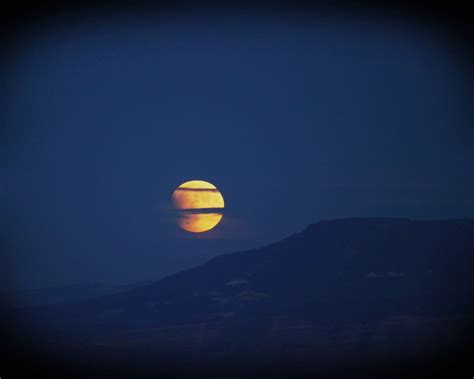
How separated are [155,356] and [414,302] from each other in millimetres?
4108

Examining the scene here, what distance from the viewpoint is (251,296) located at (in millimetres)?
10992

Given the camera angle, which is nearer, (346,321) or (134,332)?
(134,332)

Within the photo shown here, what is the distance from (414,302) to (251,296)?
262cm

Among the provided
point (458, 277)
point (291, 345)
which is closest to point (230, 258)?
point (291, 345)

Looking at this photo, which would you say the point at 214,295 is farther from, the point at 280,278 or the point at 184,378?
the point at 184,378

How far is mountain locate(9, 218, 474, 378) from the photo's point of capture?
9484mm

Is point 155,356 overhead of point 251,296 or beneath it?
Answer: beneath

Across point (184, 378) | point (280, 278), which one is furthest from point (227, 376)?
point (280, 278)

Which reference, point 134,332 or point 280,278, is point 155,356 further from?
point 280,278

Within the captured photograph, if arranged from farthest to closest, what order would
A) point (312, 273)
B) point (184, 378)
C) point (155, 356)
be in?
1. point (312, 273)
2. point (155, 356)
3. point (184, 378)

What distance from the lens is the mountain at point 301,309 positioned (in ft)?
31.1

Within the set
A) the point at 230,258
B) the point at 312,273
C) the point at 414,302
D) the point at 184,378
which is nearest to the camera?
the point at 184,378

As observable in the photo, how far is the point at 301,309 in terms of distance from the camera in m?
11.3

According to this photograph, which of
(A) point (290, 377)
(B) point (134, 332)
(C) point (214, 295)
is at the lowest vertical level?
(A) point (290, 377)
